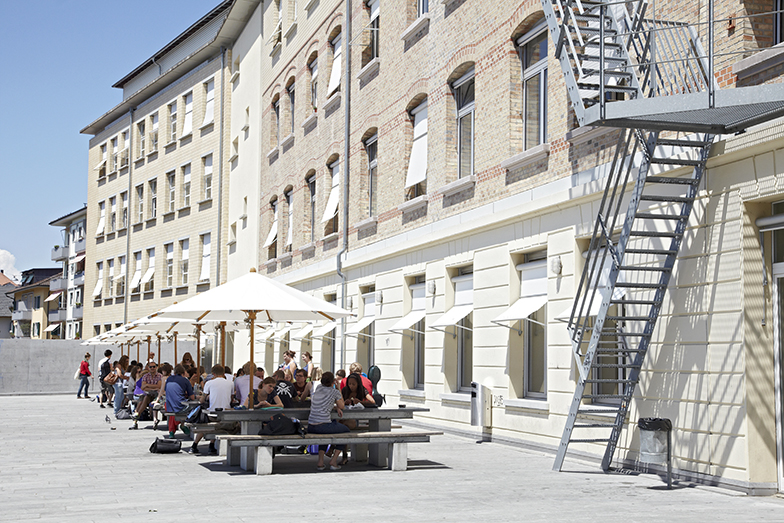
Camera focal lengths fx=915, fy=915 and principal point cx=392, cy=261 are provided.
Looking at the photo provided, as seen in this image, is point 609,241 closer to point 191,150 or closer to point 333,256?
point 333,256

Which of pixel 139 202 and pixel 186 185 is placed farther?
pixel 139 202

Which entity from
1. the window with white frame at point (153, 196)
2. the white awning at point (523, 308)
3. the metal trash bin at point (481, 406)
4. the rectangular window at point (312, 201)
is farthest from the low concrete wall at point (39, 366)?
the white awning at point (523, 308)

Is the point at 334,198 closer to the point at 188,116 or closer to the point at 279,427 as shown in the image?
the point at 279,427

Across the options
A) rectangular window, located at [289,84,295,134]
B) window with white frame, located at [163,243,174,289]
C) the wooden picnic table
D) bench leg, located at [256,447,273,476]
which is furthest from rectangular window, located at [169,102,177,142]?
bench leg, located at [256,447,273,476]

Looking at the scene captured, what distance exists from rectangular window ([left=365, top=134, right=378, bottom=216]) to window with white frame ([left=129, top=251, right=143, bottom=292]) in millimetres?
28238

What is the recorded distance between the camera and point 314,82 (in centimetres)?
2820

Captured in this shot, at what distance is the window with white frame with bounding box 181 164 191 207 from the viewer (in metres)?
44.3

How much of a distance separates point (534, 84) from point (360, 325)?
8.91 meters

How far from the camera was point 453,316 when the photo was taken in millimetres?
17484

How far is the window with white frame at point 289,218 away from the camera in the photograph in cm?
2953

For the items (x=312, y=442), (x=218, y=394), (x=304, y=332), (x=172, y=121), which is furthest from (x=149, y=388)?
(x=172, y=121)

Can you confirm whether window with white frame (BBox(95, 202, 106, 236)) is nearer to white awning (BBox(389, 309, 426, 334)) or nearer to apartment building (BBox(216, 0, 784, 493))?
apartment building (BBox(216, 0, 784, 493))

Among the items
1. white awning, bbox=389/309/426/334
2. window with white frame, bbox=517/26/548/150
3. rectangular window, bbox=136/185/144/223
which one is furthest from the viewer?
rectangular window, bbox=136/185/144/223

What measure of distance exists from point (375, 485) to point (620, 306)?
434 cm
